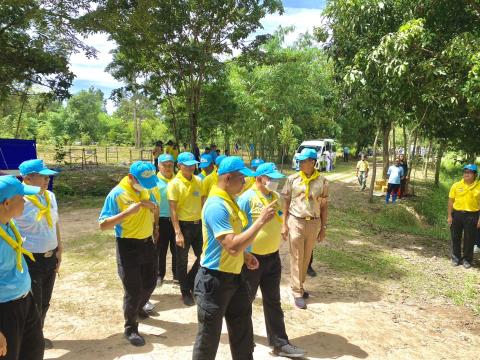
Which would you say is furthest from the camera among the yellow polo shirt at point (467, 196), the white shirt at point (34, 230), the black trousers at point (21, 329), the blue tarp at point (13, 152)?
the blue tarp at point (13, 152)

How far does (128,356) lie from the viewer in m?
3.73

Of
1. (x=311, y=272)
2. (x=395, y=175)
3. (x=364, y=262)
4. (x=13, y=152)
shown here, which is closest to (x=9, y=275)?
(x=311, y=272)

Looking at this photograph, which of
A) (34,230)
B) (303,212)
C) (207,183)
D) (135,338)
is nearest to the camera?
(34,230)

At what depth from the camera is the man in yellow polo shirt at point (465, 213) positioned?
22.4ft

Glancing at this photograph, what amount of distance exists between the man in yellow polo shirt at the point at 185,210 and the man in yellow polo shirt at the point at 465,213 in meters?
4.74

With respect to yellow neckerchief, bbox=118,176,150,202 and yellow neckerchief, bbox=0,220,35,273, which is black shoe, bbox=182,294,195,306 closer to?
yellow neckerchief, bbox=118,176,150,202

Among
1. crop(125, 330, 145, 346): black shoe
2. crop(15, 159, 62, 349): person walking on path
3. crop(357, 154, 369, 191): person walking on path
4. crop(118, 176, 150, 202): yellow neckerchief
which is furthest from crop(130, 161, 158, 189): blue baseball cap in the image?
crop(357, 154, 369, 191): person walking on path

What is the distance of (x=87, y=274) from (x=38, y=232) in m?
2.75

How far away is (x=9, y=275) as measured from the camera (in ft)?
7.91

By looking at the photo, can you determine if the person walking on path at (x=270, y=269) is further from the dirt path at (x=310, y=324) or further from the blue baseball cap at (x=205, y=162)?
the blue baseball cap at (x=205, y=162)

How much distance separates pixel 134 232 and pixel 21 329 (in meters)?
1.36

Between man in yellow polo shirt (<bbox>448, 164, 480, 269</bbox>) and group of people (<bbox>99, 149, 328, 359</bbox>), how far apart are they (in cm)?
340

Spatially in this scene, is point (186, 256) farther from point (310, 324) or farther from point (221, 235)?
point (221, 235)

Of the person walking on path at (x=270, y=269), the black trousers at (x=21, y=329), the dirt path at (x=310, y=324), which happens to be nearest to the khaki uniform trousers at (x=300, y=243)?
the dirt path at (x=310, y=324)
